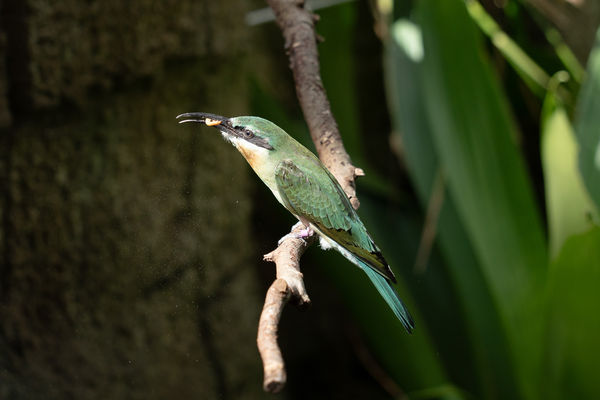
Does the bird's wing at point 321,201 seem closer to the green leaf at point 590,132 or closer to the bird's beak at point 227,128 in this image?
the bird's beak at point 227,128

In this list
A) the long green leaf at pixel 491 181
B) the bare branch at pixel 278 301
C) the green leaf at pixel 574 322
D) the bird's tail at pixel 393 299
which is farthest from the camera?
the long green leaf at pixel 491 181

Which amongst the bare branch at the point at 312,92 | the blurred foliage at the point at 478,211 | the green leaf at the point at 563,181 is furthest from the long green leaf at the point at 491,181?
the bare branch at the point at 312,92

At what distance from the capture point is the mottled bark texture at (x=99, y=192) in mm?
965

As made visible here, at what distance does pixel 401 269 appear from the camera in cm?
117

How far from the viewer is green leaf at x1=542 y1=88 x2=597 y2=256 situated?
1.00 metres

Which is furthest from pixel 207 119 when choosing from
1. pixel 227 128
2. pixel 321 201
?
pixel 321 201

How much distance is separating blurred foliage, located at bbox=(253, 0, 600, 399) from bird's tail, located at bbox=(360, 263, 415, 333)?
1.27ft

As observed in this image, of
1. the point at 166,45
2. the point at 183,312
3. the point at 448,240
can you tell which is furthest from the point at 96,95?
the point at 448,240

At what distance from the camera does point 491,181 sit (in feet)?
3.81

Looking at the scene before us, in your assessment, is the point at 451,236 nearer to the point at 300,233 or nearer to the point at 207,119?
the point at 300,233

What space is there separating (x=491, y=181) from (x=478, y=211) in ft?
0.19

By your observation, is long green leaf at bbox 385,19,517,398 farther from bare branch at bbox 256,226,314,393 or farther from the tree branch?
bare branch at bbox 256,226,314,393

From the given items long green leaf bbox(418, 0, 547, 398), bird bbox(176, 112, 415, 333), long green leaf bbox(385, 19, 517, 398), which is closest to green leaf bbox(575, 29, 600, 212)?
long green leaf bbox(418, 0, 547, 398)

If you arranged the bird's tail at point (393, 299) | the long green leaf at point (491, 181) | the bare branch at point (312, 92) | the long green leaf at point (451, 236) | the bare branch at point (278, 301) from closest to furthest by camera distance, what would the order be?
the bare branch at point (278, 301) < the bird's tail at point (393, 299) < the bare branch at point (312, 92) < the long green leaf at point (491, 181) < the long green leaf at point (451, 236)
